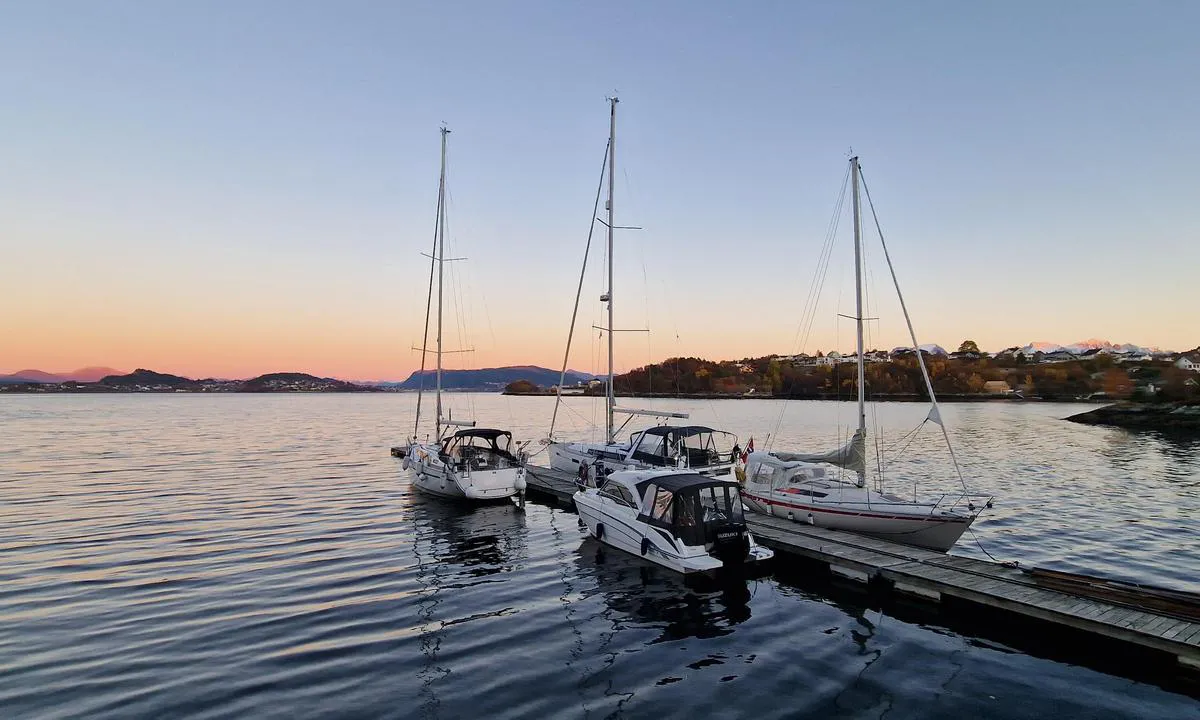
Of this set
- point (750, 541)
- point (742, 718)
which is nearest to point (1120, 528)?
point (750, 541)

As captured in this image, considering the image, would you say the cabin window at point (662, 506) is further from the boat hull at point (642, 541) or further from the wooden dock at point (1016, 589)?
the wooden dock at point (1016, 589)

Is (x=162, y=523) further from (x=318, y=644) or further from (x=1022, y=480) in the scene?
(x=1022, y=480)

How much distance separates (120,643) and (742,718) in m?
12.5

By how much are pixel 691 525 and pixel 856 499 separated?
747 cm

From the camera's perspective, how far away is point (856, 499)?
2161 centimetres

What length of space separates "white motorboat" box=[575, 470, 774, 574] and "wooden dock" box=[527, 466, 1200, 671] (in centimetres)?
225

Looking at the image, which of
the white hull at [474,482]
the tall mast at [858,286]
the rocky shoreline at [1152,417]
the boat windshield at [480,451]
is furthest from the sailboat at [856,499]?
the rocky shoreline at [1152,417]

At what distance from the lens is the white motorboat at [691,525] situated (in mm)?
17203

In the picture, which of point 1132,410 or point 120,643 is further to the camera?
point 1132,410

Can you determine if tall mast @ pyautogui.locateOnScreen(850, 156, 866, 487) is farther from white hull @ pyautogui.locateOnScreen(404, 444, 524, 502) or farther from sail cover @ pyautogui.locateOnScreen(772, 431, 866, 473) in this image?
white hull @ pyautogui.locateOnScreen(404, 444, 524, 502)

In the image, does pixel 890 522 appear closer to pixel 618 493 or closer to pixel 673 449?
pixel 618 493

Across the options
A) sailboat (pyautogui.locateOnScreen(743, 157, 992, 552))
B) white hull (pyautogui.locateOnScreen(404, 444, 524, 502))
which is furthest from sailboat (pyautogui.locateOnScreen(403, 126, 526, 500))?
sailboat (pyautogui.locateOnScreen(743, 157, 992, 552))

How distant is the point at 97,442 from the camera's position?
196 ft

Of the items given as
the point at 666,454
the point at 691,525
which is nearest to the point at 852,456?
the point at 666,454
